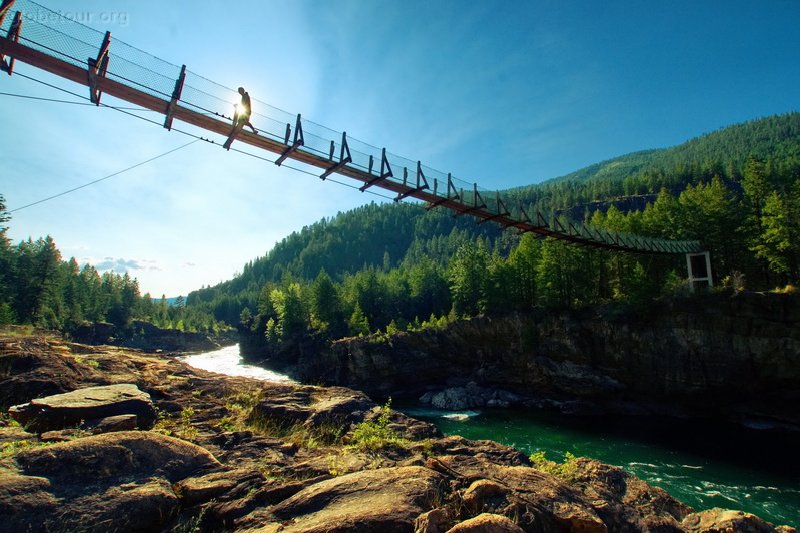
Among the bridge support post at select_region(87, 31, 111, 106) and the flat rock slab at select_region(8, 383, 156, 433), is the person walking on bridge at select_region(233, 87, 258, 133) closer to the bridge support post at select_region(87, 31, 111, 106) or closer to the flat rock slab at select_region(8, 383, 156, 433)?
the bridge support post at select_region(87, 31, 111, 106)

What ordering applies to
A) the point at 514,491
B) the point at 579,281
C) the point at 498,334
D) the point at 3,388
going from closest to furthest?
1. the point at 514,491
2. the point at 3,388
3. the point at 579,281
4. the point at 498,334

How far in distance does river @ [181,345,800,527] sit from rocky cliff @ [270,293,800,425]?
3323 millimetres

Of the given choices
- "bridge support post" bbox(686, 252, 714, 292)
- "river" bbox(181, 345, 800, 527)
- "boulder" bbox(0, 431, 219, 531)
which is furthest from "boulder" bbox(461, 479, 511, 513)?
"bridge support post" bbox(686, 252, 714, 292)

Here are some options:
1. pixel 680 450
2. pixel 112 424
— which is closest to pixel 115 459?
pixel 112 424

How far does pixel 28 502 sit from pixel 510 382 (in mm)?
46170

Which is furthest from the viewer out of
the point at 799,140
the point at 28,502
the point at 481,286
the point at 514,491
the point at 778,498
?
the point at 799,140

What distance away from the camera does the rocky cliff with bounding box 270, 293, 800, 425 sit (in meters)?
31.2

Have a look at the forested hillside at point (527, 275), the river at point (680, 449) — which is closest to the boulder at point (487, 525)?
the forested hillside at point (527, 275)

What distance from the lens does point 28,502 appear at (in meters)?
4.13

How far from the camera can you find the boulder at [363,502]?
14.7 ft

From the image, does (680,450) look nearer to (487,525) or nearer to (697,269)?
(697,269)

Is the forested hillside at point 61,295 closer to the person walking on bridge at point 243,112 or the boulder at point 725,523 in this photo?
the person walking on bridge at point 243,112

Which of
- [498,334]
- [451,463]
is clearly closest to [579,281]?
[498,334]

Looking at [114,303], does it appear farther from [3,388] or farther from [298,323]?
[3,388]
